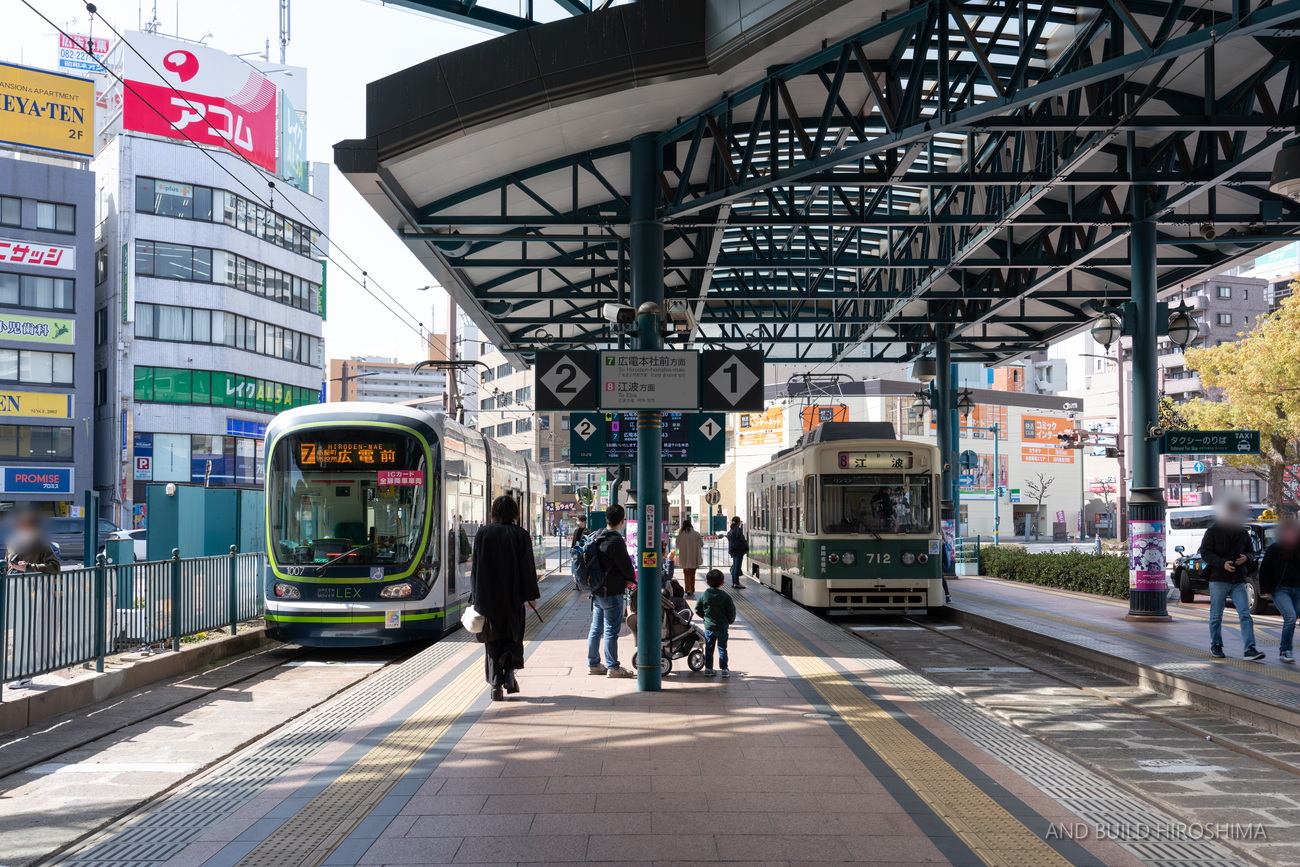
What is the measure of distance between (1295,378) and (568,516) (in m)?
62.3

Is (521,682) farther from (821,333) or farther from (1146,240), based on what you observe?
(821,333)

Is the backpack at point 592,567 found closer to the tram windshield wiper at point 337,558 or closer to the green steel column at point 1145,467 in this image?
the tram windshield wiper at point 337,558

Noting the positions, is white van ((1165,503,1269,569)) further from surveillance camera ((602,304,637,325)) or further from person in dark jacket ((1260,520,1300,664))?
surveillance camera ((602,304,637,325))

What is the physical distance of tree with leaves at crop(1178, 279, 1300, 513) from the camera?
105ft

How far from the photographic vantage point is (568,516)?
88.4m

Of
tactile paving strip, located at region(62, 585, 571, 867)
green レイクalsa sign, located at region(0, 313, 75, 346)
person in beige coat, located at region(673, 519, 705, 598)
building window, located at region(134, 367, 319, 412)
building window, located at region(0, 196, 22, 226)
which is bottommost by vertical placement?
tactile paving strip, located at region(62, 585, 571, 867)

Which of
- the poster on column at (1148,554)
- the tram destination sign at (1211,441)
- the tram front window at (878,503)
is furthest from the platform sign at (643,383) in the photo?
the poster on column at (1148,554)

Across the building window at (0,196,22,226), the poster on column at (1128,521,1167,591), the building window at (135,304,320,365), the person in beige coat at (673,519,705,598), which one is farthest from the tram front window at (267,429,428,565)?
the building window at (135,304,320,365)

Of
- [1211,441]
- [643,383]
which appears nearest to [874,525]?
[1211,441]

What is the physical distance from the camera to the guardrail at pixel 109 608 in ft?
31.1

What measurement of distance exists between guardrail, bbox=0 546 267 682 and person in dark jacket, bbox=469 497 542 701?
3.81 meters

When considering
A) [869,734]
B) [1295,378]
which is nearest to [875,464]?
[869,734]

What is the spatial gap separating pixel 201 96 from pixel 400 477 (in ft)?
156

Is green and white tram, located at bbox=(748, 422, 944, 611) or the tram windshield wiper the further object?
green and white tram, located at bbox=(748, 422, 944, 611)
